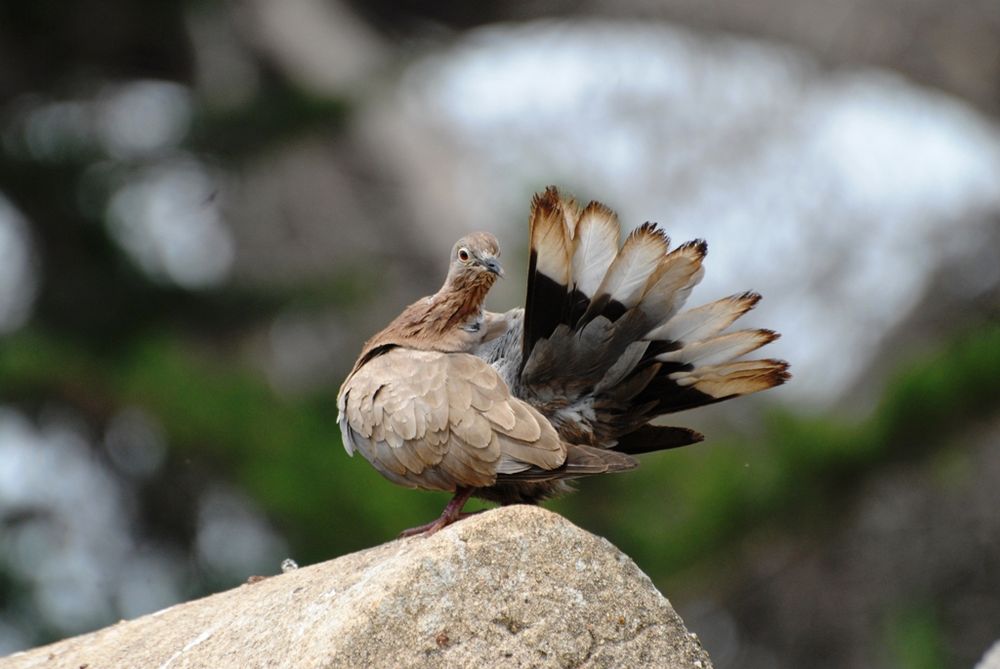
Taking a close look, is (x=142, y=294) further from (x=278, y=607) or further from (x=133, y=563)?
(x=278, y=607)

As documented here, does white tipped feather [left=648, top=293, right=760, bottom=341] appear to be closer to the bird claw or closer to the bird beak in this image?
the bird beak

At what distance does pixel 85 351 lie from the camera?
1184 centimetres

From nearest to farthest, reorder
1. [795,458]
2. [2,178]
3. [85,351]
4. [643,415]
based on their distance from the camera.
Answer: [643,415] < [795,458] < [85,351] < [2,178]

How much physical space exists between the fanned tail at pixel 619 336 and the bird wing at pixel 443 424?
23 centimetres

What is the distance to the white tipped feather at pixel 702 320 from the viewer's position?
4840mm

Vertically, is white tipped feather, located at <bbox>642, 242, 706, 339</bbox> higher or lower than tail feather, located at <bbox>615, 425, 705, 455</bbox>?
higher

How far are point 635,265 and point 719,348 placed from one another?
1.44ft

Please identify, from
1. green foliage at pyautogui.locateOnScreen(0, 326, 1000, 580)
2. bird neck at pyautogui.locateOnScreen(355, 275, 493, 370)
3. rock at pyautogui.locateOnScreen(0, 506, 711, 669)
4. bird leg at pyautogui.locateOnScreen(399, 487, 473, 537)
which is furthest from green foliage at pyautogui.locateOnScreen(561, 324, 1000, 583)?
rock at pyautogui.locateOnScreen(0, 506, 711, 669)

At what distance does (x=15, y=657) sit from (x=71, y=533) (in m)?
7.53

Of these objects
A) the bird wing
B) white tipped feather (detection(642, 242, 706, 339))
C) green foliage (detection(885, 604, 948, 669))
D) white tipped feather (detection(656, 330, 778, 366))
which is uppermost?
white tipped feather (detection(642, 242, 706, 339))

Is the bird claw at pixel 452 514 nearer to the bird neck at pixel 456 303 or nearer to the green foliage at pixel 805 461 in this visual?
the bird neck at pixel 456 303

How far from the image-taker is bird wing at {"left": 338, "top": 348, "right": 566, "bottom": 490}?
4.63 metres

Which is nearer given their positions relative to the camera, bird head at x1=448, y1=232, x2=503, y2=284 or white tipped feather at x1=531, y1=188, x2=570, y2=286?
white tipped feather at x1=531, y1=188, x2=570, y2=286

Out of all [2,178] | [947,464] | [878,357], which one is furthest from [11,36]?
[947,464]
